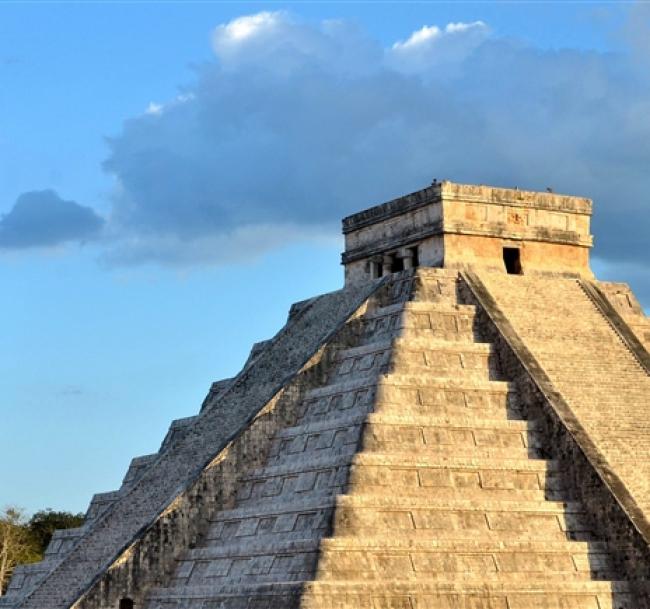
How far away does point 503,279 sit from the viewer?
1228 inches

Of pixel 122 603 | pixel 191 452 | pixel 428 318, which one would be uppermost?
pixel 428 318

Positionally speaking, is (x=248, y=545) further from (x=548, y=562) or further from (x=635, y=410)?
(x=635, y=410)

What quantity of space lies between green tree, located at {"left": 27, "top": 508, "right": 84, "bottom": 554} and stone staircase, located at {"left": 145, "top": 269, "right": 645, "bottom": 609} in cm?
2936

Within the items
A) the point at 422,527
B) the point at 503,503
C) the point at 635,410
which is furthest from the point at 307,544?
the point at 635,410

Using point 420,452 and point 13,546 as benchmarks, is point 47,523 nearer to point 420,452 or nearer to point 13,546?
point 13,546

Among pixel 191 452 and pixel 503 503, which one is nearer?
pixel 503 503

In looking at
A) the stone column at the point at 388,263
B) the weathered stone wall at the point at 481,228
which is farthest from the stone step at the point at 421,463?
the stone column at the point at 388,263

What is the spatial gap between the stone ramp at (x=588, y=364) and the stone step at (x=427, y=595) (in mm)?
1837

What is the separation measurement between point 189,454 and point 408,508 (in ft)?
22.5

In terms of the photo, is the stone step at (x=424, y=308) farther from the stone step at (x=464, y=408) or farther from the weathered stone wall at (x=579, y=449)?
the stone step at (x=464, y=408)

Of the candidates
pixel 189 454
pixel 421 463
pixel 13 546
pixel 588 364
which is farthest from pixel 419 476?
pixel 13 546

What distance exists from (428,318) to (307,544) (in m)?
6.39

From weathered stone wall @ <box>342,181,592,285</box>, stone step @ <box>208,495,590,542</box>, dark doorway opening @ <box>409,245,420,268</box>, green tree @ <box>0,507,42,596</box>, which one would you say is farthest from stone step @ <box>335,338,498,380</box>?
green tree @ <box>0,507,42,596</box>

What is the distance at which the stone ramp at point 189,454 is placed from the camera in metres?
28.7
